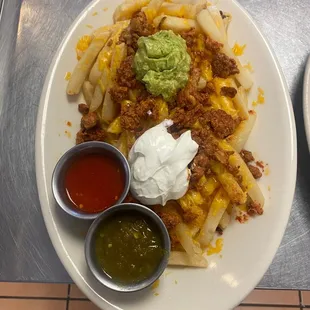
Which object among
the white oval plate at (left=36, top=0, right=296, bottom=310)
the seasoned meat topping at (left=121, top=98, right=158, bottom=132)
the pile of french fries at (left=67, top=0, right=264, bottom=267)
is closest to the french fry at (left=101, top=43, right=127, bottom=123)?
the pile of french fries at (left=67, top=0, right=264, bottom=267)

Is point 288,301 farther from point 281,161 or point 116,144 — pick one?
point 116,144

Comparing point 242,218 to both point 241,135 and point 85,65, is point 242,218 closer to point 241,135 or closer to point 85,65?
point 241,135

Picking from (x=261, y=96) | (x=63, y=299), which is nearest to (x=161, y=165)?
(x=261, y=96)

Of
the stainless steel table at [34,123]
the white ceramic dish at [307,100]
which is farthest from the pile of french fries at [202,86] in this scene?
the stainless steel table at [34,123]

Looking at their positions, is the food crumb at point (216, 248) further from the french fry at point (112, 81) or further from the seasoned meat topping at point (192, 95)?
the french fry at point (112, 81)

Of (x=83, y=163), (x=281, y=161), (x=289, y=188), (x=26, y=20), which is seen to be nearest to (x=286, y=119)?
(x=281, y=161)

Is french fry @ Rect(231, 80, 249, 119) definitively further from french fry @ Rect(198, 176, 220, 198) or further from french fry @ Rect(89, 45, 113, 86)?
french fry @ Rect(89, 45, 113, 86)
